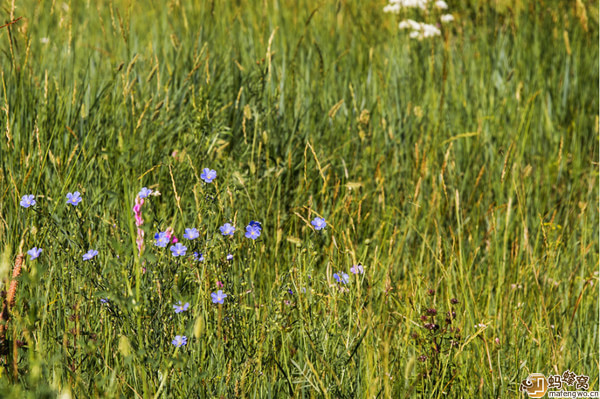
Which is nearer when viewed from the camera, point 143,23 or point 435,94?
point 435,94

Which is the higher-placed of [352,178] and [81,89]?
[81,89]

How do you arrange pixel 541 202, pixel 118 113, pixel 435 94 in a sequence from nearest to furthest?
pixel 118 113, pixel 541 202, pixel 435 94

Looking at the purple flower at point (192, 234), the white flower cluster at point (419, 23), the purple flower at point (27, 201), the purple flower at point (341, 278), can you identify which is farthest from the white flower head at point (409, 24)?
the purple flower at point (27, 201)

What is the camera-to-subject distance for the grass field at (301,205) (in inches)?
55.1

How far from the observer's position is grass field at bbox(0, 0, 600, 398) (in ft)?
4.59

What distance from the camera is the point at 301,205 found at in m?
2.20

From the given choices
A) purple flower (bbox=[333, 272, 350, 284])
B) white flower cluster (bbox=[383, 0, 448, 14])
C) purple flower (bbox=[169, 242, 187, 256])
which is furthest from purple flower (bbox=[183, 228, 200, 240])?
white flower cluster (bbox=[383, 0, 448, 14])

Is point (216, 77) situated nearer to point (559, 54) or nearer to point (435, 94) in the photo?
point (435, 94)

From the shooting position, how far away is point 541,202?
103 inches

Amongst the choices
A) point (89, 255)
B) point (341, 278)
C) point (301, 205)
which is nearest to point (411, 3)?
point (301, 205)

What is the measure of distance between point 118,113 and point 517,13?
8.34 ft

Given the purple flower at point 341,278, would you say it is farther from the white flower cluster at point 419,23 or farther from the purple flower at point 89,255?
the white flower cluster at point 419,23

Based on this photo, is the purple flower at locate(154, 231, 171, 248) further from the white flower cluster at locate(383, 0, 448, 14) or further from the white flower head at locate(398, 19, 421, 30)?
the white flower cluster at locate(383, 0, 448, 14)

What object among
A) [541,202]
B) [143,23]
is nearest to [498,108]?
[541,202]
